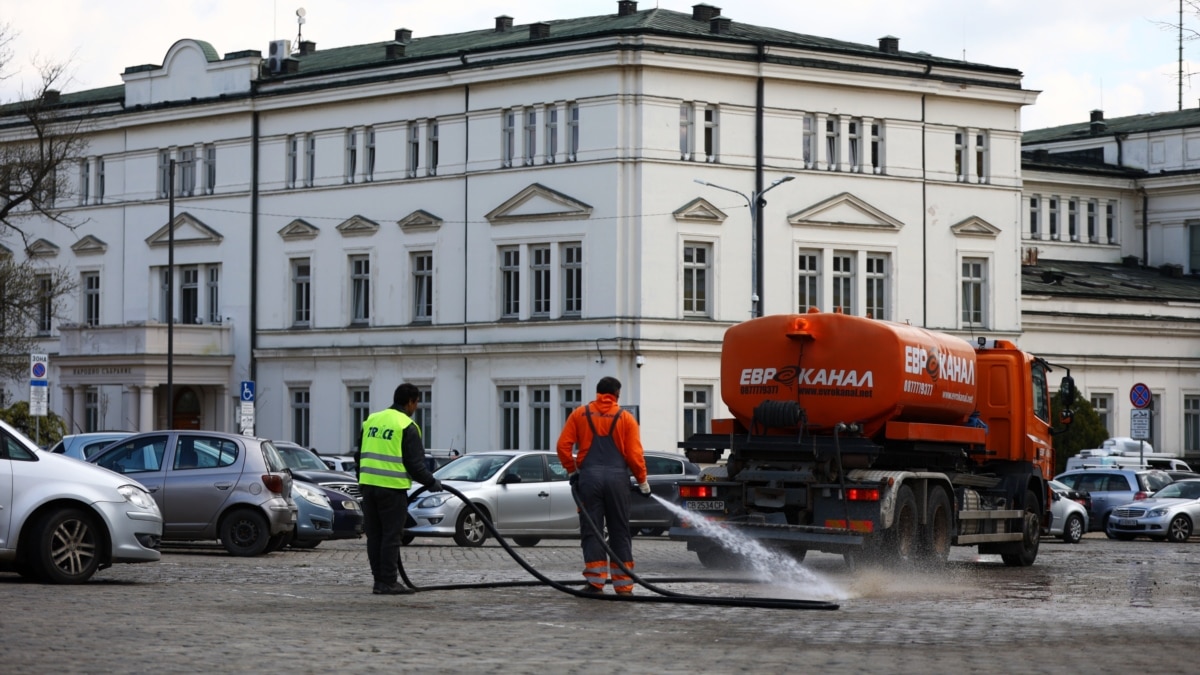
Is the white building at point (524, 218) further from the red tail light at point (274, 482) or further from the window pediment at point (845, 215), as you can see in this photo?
the red tail light at point (274, 482)

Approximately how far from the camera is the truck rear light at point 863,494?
23906 millimetres

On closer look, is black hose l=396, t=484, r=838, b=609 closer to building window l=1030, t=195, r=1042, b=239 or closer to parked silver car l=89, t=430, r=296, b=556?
parked silver car l=89, t=430, r=296, b=556

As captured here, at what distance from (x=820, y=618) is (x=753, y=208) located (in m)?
40.0

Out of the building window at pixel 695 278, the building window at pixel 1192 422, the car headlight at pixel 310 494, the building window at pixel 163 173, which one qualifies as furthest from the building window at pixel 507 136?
the car headlight at pixel 310 494

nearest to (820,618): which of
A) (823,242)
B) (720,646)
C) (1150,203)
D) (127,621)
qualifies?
(720,646)

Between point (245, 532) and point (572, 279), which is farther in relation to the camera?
point (572, 279)

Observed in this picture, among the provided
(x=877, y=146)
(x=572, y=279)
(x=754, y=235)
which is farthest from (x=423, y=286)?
(x=877, y=146)

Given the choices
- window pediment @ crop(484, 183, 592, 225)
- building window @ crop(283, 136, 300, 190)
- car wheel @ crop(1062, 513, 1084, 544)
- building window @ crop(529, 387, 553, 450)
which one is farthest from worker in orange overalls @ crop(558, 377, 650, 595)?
building window @ crop(283, 136, 300, 190)

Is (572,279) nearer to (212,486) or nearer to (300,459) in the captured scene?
(300,459)

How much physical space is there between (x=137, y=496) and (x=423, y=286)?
44.3 metres

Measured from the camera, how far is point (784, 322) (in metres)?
25.1

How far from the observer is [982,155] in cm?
6594

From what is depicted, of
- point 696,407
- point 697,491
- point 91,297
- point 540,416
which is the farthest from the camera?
point 91,297

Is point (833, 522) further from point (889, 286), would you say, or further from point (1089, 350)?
point (1089, 350)
